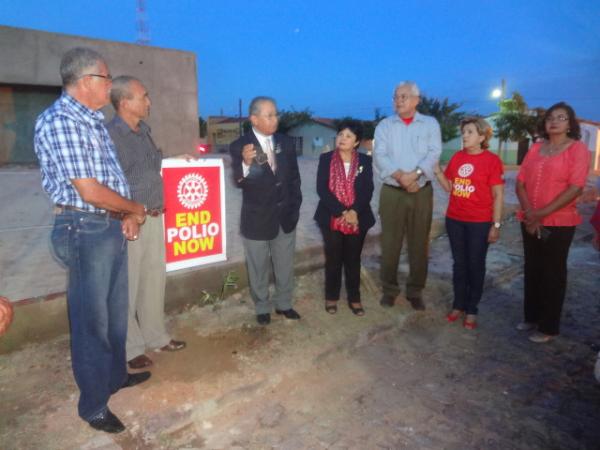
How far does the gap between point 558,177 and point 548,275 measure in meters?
0.82

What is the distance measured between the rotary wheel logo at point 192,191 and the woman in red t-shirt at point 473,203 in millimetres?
2101

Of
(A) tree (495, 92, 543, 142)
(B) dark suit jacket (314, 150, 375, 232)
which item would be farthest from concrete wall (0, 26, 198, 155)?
(A) tree (495, 92, 543, 142)

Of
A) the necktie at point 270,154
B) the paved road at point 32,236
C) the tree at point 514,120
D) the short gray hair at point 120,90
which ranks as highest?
the tree at point 514,120

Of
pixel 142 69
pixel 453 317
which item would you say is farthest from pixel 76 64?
pixel 142 69

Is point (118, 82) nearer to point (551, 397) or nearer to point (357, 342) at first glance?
point (357, 342)

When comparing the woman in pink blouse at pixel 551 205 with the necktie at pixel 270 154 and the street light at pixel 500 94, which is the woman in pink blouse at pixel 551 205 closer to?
the necktie at pixel 270 154

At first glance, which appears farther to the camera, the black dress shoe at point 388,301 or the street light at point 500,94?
the street light at point 500,94

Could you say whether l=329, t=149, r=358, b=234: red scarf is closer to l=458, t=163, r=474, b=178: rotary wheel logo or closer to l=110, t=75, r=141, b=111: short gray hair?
l=458, t=163, r=474, b=178: rotary wheel logo

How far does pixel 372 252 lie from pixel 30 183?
7.78 metres

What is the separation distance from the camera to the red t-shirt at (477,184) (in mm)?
3834

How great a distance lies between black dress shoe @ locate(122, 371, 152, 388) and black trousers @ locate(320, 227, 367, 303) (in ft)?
6.00

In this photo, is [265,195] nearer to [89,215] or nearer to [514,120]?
[89,215]

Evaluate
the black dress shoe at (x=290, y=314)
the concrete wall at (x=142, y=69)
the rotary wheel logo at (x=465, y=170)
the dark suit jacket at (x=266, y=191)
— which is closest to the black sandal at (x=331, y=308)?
the black dress shoe at (x=290, y=314)

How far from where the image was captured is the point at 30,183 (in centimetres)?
977
